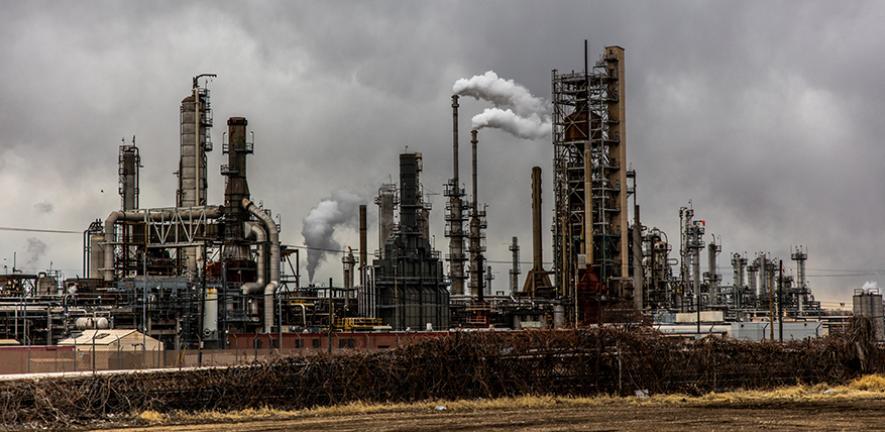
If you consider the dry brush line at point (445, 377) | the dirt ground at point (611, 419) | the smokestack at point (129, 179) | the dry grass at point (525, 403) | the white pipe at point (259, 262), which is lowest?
the dry grass at point (525, 403)

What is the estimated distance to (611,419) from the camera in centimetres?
3272

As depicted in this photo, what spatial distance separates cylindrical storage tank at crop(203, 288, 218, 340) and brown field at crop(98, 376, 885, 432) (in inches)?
1337

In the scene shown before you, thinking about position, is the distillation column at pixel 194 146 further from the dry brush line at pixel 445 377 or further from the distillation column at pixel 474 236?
the dry brush line at pixel 445 377

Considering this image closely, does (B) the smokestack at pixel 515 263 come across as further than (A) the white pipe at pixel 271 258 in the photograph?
Yes

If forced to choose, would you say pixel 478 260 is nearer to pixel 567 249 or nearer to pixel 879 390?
pixel 567 249

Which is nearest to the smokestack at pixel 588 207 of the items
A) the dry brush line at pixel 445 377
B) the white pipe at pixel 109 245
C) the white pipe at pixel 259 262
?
the white pipe at pixel 259 262

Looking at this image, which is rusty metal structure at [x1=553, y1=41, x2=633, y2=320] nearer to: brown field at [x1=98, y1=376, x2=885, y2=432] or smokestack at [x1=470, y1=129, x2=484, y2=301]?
smokestack at [x1=470, y1=129, x2=484, y2=301]

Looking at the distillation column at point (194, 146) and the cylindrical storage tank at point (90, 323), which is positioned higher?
the distillation column at point (194, 146)

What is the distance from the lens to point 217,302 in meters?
71.6

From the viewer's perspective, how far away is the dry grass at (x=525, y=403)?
3594 centimetres

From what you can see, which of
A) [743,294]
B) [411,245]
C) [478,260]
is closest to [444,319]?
[411,245]

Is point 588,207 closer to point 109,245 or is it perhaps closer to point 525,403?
point 109,245

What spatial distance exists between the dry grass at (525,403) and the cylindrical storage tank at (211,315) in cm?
3375

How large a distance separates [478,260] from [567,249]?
12704mm
